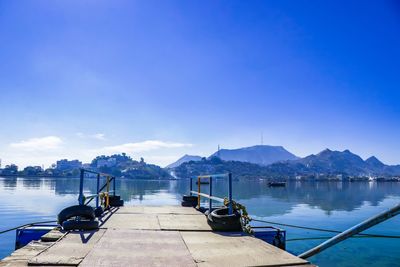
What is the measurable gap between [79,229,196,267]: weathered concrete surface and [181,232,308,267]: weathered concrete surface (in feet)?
0.71

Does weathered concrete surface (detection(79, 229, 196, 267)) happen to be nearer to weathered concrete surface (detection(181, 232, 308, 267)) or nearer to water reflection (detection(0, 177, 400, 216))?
weathered concrete surface (detection(181, 232, 308, 267))

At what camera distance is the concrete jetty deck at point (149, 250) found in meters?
4.23

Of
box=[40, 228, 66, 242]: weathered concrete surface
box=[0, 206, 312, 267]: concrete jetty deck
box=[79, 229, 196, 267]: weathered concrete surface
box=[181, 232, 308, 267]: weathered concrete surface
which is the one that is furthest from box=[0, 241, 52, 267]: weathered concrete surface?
box=[181, 232, 308, 267]: weathered concrete surface

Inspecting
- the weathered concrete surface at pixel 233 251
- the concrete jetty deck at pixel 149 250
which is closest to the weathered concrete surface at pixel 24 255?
the concrete jetty deck at pixel 149 250

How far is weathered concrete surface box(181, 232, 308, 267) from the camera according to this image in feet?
14.1

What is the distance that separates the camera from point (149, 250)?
502cm

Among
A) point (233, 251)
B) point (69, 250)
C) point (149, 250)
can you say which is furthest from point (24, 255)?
point (233, 251)

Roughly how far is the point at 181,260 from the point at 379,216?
2767 millimetres

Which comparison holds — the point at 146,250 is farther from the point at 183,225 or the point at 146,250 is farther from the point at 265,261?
the point at 183,225

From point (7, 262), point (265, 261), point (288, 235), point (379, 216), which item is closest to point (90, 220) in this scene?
point (7, 262)

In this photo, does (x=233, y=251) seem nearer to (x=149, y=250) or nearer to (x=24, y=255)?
(x=149, y=250)

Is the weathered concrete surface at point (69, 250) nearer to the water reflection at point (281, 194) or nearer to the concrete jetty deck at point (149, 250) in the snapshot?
the concrete jetty deck at point (149, 250)

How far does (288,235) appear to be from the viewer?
19578mm

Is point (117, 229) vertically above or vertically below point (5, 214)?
above
